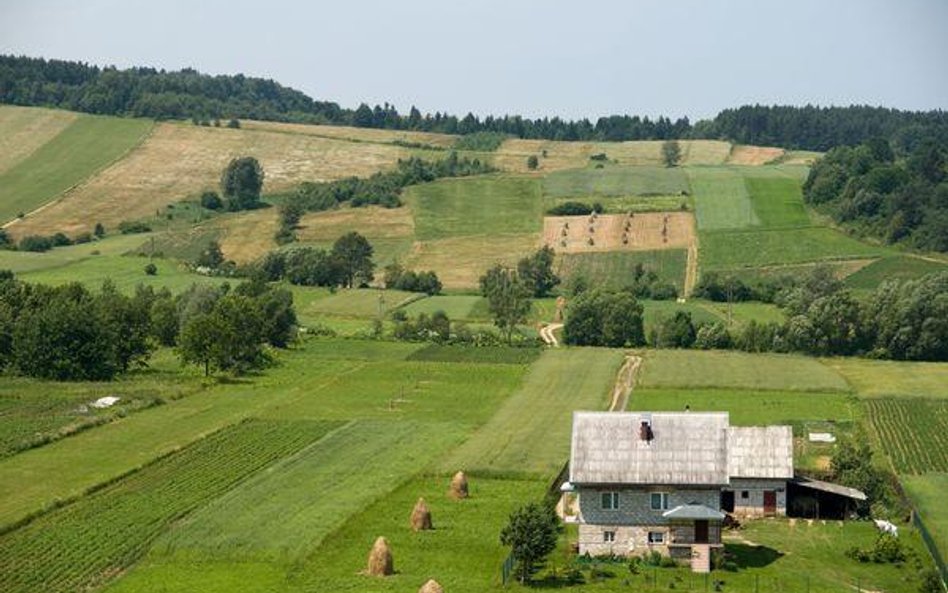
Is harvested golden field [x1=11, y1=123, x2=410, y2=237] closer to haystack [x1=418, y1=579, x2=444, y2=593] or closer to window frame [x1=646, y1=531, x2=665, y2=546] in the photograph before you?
window frame [x1=646, y1=531, x2=665, y2=546]

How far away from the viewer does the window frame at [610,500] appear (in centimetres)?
5453

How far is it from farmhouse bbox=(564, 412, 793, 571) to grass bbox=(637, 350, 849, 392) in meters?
36.0

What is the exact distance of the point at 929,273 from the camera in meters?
126

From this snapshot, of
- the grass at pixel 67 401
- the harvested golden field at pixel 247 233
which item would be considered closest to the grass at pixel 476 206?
the harvested golden field at pixel 247 233

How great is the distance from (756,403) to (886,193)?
7433cm

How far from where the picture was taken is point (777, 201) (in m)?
161

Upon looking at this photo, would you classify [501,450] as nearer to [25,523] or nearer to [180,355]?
[25,523]

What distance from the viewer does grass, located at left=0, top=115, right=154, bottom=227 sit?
167 meters

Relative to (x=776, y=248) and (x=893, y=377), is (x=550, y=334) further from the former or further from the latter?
(x=776, y=248)

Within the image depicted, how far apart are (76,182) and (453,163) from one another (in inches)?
1641

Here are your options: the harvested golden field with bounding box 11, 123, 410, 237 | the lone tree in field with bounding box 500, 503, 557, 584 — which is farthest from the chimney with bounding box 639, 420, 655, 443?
the harvested golden field with bounding box 11, 123, 410, 237

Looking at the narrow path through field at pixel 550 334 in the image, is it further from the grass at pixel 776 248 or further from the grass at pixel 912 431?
the grass at pixel 912 431

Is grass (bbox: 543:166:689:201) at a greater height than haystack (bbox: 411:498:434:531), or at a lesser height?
greater

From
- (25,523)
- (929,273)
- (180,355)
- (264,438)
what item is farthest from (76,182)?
(25,523)
